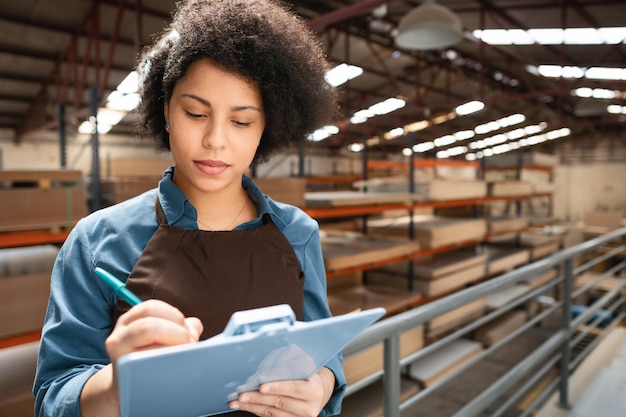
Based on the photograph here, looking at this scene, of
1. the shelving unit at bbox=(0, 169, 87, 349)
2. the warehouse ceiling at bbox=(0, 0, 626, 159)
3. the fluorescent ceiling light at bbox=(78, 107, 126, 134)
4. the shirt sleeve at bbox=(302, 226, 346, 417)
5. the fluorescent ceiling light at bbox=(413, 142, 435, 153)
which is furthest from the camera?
the fluorescent ceiling light at bbox=(413, 142, 435, 153)

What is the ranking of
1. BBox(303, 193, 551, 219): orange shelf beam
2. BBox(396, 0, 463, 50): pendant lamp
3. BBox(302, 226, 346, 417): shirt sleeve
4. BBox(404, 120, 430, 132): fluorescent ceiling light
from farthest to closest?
BBox(404, 120, 430, 132): fluorescent ceiling light → BBox(303, 193, 551, 219): orange shelf beam → BBox(396, 0, 463, 50): pendant lamp → BBox(302, 226, 346, 417): shirt sleeve

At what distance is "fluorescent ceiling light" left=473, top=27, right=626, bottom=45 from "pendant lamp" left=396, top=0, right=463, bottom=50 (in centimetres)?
385

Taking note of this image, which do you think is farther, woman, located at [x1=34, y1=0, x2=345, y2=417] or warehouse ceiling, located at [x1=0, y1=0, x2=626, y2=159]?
warehouse ceiling, located at [x1=0, y1=0, x2=626, y2=159]

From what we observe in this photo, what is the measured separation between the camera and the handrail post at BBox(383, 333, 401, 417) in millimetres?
1396

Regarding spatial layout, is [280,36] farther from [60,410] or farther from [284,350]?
[60,410]

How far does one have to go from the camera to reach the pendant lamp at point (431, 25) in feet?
10.6

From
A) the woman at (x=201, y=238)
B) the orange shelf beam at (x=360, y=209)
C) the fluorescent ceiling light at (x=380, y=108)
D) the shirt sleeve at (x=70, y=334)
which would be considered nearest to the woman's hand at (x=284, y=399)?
the woman at (x=201, y=238)

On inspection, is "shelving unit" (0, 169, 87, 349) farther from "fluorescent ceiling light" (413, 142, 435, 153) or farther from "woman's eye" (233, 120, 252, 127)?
"fluorescent ceiling light" (413, 142, 435, 153)

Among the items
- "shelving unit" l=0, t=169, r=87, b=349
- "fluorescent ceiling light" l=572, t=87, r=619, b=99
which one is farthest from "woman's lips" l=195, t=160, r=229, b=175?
"fluorescent ceiling light" l=572, t=87, r=619, b=99

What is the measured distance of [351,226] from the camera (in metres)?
6.08

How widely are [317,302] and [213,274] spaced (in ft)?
0.93

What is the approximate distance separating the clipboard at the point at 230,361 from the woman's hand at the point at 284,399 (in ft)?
0.04

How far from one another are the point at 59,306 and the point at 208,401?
302mm

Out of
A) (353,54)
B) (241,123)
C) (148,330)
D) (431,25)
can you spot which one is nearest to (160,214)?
(241,123)
